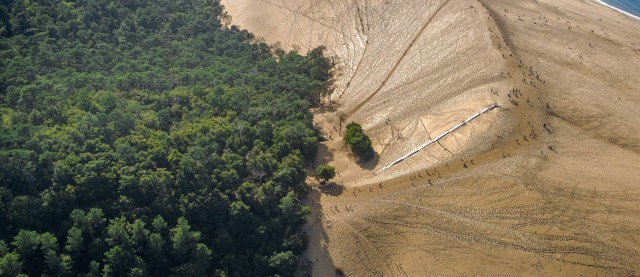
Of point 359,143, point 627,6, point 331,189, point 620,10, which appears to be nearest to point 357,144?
point 359,143

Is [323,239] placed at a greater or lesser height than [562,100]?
lesser

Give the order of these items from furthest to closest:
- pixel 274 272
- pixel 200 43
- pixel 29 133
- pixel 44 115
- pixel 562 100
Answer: pixel 200 43
pixel 562 100
pixel 44 115
pixel 29 133
pixel 274 272

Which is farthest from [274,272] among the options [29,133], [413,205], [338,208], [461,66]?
[461,66]

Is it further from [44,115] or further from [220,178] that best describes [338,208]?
[44,115]

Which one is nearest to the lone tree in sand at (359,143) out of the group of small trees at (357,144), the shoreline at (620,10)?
the group of small trees at (357,144)

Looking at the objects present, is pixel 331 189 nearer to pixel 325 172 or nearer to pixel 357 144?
pixel 325 172

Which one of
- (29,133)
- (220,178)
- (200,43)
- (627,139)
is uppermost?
(200,43)

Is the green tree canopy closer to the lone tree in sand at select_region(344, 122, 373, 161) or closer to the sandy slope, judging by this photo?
the lone tree in sand at select_region(344, 122, 373, 161)
